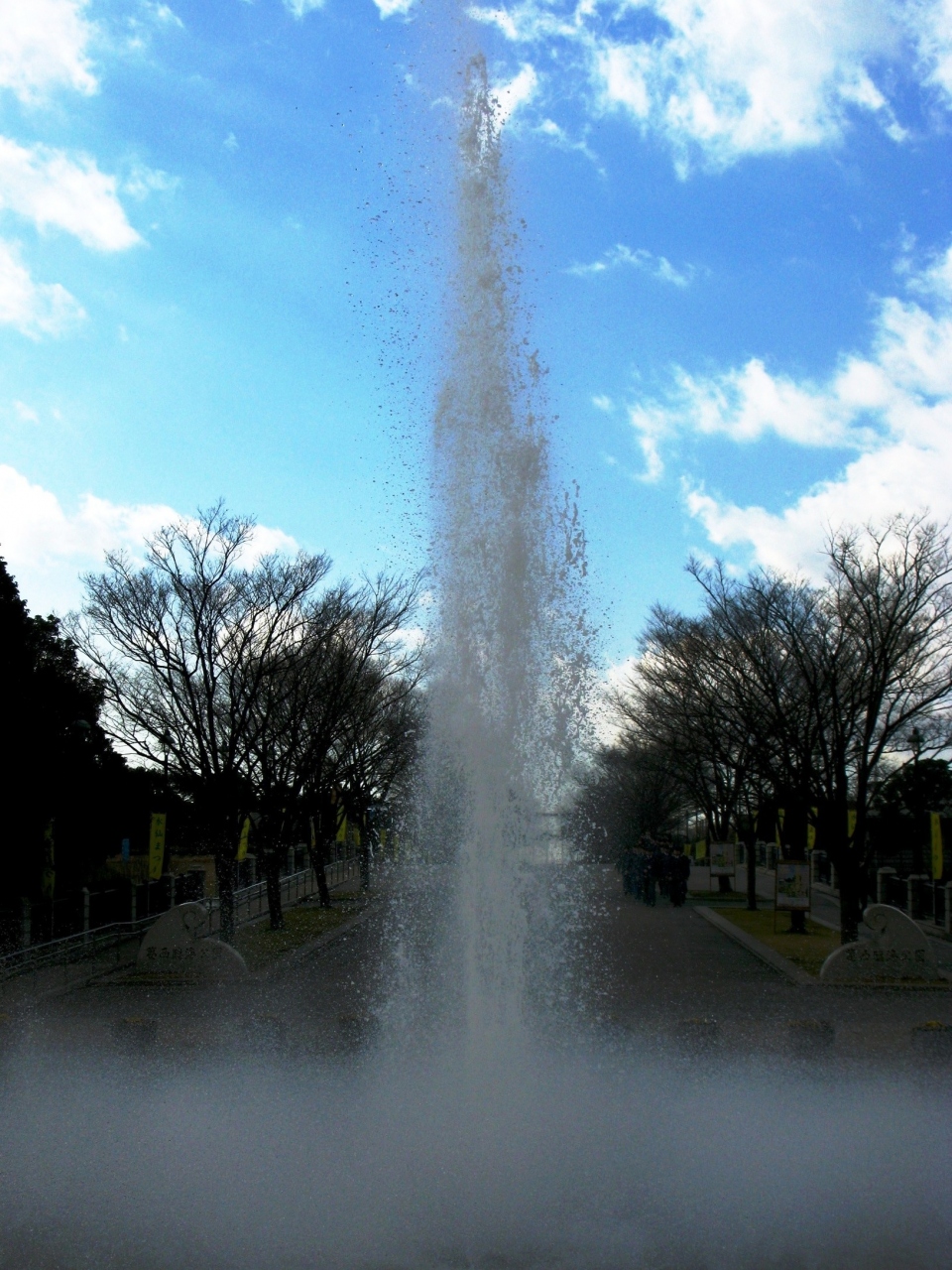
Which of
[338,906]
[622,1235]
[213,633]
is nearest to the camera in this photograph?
[622,1235]

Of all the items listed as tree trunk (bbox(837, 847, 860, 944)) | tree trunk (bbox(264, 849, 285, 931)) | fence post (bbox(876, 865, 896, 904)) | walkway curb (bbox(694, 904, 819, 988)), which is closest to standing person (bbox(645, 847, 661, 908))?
walkway curb (bbox(694, 904, 819, 988))

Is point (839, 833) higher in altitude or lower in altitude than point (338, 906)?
higher

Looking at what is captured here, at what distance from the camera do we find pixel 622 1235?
19.3 ft

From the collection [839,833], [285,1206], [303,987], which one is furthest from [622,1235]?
[839,833]

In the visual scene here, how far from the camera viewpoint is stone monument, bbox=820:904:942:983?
1535 centimetres

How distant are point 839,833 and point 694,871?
2397 cm

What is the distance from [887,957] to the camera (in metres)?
15.5

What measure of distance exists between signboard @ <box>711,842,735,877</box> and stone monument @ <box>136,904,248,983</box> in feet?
85.2

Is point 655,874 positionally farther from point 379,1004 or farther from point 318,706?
point 379,1004

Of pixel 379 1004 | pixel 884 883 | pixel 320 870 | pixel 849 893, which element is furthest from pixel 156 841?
pixel 884 883

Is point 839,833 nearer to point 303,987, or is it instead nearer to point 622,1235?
point 303,987

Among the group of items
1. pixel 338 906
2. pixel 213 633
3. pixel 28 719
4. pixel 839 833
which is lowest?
pixel 338 906

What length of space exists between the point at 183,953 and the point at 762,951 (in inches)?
402

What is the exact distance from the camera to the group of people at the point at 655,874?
32156 mm
